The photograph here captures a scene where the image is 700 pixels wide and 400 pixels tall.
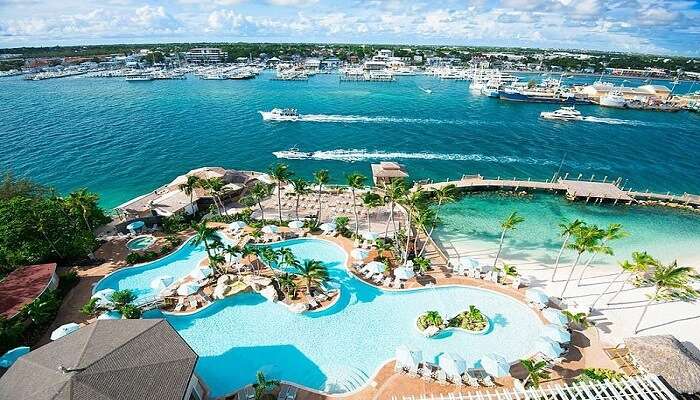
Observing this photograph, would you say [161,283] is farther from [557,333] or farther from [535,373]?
[557,333]

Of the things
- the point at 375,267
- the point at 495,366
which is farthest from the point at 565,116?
the point at 495,366

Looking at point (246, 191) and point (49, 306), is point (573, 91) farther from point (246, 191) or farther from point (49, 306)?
point (49, 306)

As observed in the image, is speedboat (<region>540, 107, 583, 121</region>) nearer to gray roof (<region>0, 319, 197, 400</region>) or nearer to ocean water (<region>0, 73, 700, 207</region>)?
ocean water (<region>0, 73, 700, 207</region>)

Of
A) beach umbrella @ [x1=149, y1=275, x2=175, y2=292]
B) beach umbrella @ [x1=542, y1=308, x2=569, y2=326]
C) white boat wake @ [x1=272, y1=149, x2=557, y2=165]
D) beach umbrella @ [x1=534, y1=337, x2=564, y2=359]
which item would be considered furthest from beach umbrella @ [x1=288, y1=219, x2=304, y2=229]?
white boat wake @ [x1=272, y1=149, x2=557, y2=165]

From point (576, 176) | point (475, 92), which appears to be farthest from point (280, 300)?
point (475, 92)

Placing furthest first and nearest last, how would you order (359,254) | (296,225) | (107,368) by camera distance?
(296,225) < (359,254) < (107,368)

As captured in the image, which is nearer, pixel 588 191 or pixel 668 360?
pixel 668 360

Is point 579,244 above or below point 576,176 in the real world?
above
